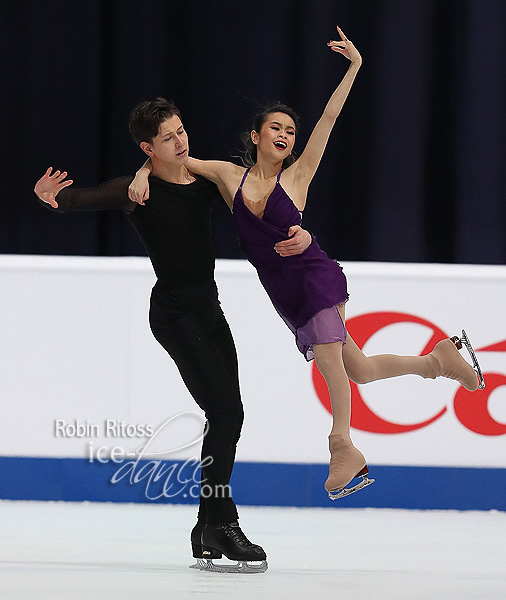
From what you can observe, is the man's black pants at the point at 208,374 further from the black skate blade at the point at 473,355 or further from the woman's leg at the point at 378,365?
the black skate blade at the point at 473,355

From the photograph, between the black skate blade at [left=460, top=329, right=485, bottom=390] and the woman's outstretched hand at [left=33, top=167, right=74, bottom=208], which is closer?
the woman's outstretched hand at [left=33, top=167, right=74, bottom=208]

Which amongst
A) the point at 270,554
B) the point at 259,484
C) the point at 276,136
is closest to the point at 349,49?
the point at 276,136

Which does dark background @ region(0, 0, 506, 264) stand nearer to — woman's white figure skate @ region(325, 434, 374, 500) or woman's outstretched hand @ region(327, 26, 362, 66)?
woman's outstretched hand @ region(327, 26, 362, 66)

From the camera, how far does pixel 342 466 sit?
126 inches

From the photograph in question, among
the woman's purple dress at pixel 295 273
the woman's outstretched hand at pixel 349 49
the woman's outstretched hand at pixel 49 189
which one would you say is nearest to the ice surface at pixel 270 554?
the woman's purple dress at pixel 295 273

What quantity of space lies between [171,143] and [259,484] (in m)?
2.09

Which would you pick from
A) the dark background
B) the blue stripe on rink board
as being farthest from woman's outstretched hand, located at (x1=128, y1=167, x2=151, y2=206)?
the dark background

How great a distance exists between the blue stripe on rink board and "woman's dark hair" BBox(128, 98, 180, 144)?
1970 mm

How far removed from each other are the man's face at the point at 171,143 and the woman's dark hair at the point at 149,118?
16 mm

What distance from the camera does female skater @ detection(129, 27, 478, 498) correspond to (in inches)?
130

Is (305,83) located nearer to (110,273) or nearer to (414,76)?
(414,76)

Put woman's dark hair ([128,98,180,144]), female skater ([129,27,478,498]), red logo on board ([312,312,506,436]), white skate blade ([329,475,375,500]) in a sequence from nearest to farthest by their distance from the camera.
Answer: white skate blade ([329,475,375,500]) → female skater ([129,27,478,498]) → woman's dark hair ([128,98,180,144]) → red logo on board ([312,312,506,436])

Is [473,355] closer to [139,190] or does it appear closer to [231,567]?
[231,567]

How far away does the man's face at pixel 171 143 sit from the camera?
340cm
